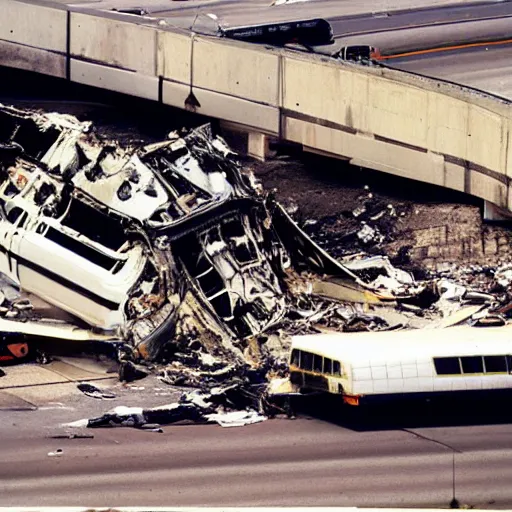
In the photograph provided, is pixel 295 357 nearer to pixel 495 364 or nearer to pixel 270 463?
pixel 270 463

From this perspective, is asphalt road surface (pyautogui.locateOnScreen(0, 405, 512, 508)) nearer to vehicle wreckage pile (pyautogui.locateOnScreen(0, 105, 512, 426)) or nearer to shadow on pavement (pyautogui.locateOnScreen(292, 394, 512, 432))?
shadow on pavement (pyautogui.locateOnScreen(292, 394, 512, 432))

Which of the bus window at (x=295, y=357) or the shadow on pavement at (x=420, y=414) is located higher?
the bus window at (x=295, y=357)

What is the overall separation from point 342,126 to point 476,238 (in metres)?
4.05

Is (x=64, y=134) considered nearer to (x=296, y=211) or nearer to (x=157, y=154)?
(x=157, y=154)

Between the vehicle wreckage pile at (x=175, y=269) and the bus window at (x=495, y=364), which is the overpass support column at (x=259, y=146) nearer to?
the vehicle wreckage pile at (x=175, y=269)

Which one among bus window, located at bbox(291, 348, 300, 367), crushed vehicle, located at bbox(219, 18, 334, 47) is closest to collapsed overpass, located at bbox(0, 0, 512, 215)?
crushed vehicle, located at bbox(219, 18, 334, 47)

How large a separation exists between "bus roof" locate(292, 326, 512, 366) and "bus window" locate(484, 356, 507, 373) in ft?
0.30

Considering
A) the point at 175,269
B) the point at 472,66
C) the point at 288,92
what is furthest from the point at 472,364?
the point at 472,66

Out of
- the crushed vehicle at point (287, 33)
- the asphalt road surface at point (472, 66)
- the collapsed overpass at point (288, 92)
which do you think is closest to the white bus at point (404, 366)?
the collapsed overpass at point (288, 92)

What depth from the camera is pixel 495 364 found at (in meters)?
25.0

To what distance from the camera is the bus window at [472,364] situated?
24906mm

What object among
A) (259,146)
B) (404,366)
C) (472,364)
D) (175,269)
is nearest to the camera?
(404,366)

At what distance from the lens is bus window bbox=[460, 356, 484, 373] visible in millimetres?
24906

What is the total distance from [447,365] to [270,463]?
139 inches
